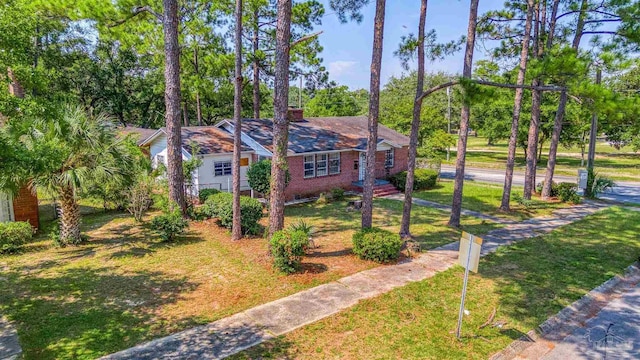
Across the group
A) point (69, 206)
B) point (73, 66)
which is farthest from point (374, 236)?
point (73, 66)

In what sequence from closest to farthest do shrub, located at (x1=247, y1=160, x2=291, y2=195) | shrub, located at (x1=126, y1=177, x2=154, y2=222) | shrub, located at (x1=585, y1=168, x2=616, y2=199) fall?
shrub, located at (x1=126, y1=177, x2=154, y2=222), shrub, located at (x1=247, y1=160, x2=291, y2=195), shrub, located at (x1=585, y1=168, x2=616, y2=199)

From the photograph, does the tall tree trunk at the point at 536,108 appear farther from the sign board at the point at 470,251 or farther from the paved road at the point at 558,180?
the sign board at the point at 470,251

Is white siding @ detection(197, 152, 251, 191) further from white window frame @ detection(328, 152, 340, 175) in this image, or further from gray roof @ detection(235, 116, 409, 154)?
white window frame @ detection(328, 152, 340, 175)

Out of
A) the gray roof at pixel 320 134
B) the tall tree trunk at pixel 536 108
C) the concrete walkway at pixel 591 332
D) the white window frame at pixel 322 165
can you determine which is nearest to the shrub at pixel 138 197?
the gray roof at pixel 320 134

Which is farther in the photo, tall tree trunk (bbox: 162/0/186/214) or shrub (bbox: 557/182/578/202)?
shrub (bbox: 557/182/578/202)

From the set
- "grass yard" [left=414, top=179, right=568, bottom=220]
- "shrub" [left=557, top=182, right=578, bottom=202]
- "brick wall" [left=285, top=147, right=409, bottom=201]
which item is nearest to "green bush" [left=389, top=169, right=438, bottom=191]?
"grass yard" [left=414, top=179, right=568, bottom=220]

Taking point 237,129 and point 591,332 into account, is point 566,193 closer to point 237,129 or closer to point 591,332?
point 591,332

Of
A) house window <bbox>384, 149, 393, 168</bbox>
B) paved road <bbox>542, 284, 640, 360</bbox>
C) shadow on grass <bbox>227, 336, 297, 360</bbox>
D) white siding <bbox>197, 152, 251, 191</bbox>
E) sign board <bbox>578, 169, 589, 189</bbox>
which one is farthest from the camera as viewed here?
house window <bbox>384, 149, 393, 168</bbox>
